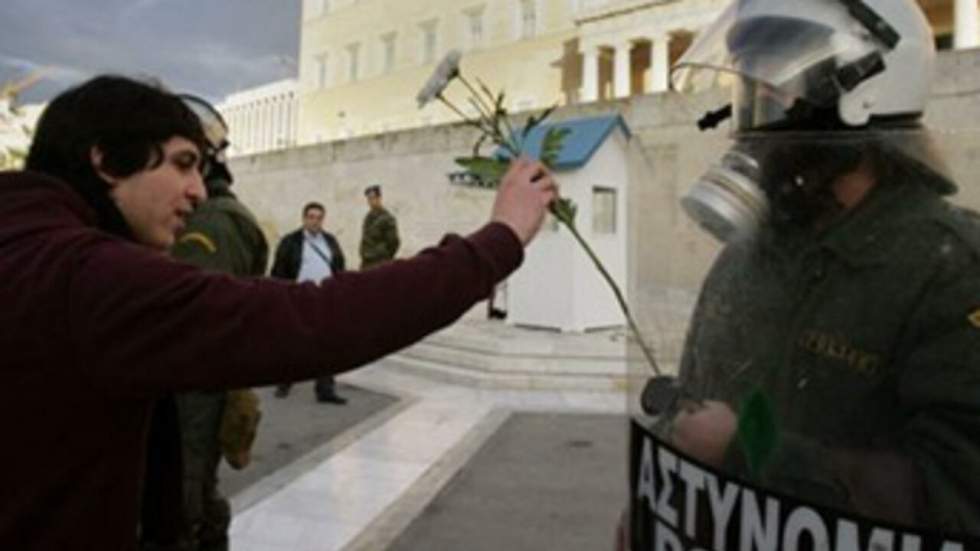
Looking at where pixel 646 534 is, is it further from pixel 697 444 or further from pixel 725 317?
pixel 725 317

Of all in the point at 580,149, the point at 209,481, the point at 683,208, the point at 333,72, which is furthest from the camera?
the point at 333,72

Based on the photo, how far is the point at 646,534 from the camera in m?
1.46

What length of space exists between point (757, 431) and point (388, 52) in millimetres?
40641

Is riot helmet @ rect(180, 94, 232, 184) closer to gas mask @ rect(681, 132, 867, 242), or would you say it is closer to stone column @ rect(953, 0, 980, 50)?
gas mask @ rect(681, 132, 867, 242)

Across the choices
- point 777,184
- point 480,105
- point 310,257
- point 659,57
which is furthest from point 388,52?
point 777,184

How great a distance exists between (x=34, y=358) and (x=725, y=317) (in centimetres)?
112

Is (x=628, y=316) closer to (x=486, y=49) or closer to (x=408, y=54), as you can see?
(x=486, y=49)

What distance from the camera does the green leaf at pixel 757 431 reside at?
1.31 metres

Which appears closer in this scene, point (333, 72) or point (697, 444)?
point (697, 444)

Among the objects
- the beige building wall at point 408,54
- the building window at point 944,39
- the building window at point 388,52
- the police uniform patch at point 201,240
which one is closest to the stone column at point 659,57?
the beige building wall at point 408,54

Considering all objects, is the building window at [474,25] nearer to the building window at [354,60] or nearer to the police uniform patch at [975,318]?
the building window at [354,60]

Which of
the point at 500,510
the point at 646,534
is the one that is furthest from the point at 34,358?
the point at 500,510

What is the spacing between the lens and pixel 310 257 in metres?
7.76

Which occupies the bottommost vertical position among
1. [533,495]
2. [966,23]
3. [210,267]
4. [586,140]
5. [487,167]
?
[533,495]
